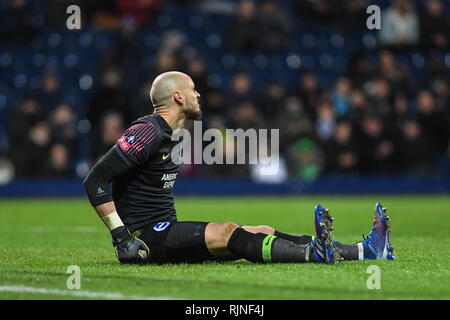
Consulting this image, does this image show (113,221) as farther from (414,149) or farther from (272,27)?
(272,27)

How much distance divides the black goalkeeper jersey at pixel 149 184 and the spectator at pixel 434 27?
15.7m

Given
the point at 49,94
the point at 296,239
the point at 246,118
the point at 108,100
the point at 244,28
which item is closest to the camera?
the point at 296,239

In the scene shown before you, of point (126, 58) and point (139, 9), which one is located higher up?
point (139, 9)

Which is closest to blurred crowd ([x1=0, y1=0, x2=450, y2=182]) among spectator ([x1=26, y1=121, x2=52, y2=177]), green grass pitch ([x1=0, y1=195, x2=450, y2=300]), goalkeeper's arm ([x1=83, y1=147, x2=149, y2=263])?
spectator ([x1=26, y1=121, x2=52, y2=177])

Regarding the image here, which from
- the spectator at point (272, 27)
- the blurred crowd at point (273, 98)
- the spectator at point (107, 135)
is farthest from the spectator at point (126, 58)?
the spectator at point (272, 27)

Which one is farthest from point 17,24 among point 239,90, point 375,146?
point 375,146

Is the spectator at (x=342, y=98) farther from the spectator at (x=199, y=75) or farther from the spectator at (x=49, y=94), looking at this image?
the spectator at (x=49, y=94)

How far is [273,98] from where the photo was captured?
1859 centimetres

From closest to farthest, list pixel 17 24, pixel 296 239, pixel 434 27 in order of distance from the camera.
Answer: pixel 296 239 < pixel 17 24 < pixel 434 27

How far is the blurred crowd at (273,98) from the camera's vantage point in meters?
17.8

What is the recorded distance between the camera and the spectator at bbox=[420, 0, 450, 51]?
20.8m

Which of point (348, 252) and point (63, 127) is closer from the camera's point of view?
point (348, 252)

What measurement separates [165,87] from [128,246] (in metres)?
1.37

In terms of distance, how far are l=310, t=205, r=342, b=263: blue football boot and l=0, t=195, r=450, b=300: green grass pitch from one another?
0.33 feet
